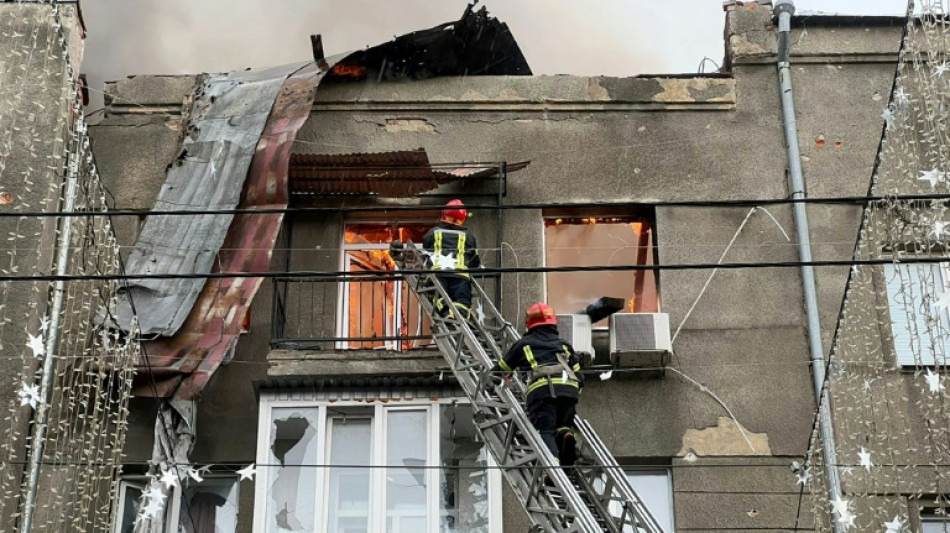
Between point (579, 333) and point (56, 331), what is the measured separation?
533 centimetres

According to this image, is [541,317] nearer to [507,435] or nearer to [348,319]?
[507,435]

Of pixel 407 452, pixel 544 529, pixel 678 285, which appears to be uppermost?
pixel 678 285

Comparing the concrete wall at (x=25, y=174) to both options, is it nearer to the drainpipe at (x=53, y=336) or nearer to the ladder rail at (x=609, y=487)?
the drainpipe at (x=53, y=336)

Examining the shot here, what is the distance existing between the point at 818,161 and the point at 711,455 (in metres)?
3.94

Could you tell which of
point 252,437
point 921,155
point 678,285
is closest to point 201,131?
point 252,437

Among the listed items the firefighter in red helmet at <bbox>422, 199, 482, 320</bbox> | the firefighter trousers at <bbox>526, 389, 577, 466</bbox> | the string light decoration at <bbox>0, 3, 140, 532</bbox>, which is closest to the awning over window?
the firefighter in red helmet at <bbox>422, 199, 482, 320</bbox>

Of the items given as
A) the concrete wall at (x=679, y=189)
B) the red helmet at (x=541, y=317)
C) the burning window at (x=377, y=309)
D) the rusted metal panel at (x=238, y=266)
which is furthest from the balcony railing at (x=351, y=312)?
the red helmet at (x=541, y=317)

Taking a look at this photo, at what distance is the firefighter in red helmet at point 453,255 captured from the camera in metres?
14.5

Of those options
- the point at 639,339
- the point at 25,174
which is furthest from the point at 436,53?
the point at 25,174

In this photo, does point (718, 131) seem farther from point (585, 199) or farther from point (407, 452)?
point (407, 452)

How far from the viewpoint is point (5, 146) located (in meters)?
14.5

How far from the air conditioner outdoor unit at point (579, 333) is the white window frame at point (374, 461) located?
4.58ft

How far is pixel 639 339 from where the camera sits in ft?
48.9

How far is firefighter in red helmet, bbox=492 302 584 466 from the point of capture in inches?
496
